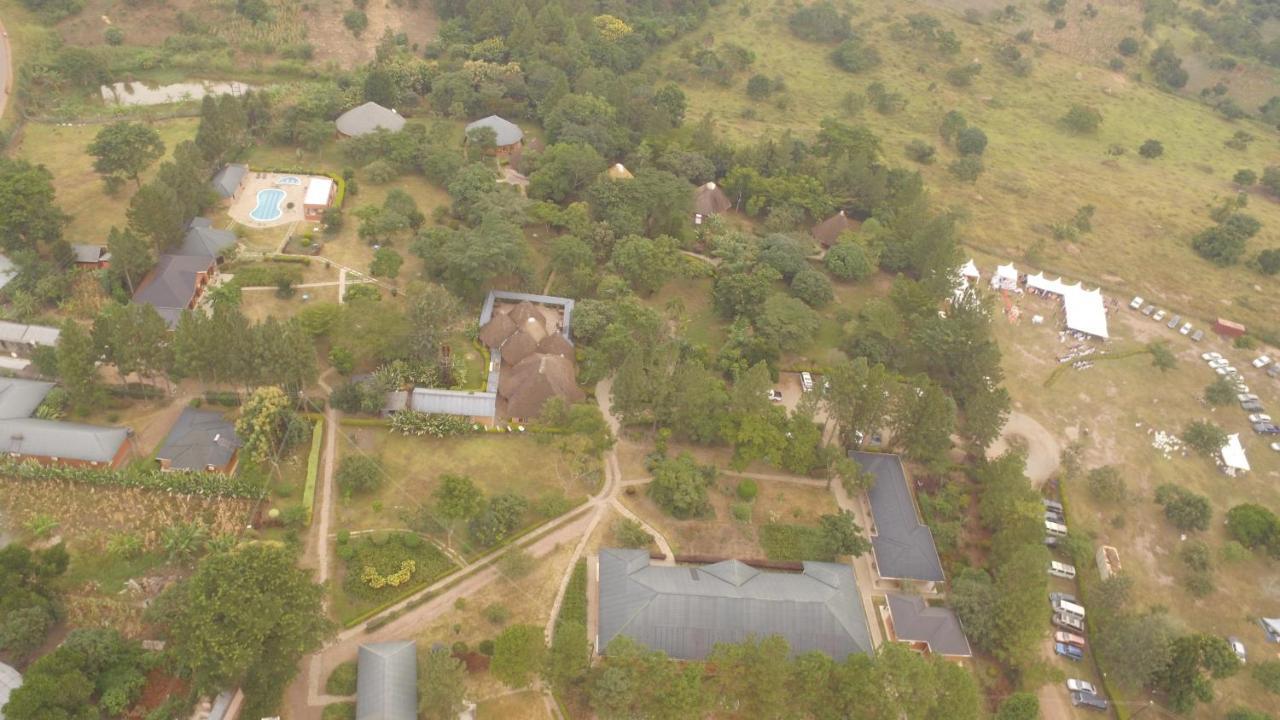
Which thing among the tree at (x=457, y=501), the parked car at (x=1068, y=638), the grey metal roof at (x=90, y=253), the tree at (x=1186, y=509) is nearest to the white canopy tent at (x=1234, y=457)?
the tree at (x=1186, y=509)

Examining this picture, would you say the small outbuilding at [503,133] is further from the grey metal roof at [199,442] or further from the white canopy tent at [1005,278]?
the white canopy tent at [1005,278]

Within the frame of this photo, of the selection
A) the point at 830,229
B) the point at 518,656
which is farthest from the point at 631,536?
the point at 830,229

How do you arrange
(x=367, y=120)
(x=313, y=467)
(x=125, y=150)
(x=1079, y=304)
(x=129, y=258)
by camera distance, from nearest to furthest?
(x=313, y=467)
(x=129, y=258)
(x=125, y=150)
(x=1079, y=304)
(x=367, y=120)

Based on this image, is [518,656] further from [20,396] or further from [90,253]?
[90,253]

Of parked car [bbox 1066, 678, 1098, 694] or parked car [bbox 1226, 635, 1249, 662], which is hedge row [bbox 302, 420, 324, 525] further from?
parked car [bbox 1226, 635, 1249, 662]

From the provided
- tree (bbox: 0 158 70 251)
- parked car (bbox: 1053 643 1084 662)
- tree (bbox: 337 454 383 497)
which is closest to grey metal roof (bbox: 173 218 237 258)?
tree (bbox: 0 158 70 251)

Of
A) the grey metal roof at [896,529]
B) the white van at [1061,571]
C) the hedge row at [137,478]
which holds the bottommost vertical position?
the white van at [1061,571]

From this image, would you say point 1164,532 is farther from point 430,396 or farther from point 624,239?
point 430,396
